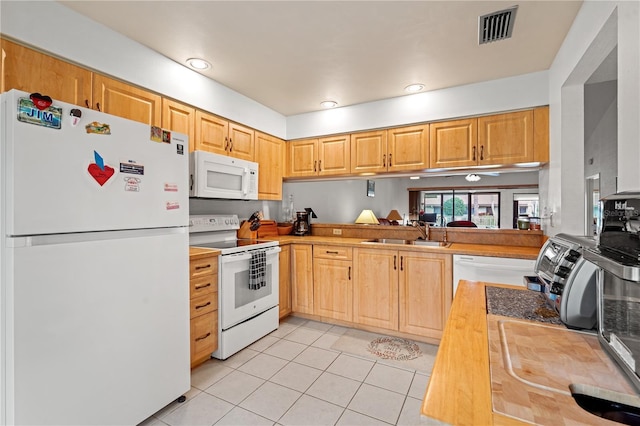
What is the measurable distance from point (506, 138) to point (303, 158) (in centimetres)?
220

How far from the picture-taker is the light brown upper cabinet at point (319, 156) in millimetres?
3549

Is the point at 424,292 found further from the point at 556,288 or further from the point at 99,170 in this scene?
the point at 99,170

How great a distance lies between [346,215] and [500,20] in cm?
241

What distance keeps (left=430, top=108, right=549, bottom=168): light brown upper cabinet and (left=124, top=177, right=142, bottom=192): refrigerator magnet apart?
2593mm

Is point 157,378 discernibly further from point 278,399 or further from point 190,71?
point 190,71

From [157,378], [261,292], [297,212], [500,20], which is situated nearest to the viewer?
[157,378]

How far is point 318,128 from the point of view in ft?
12.2

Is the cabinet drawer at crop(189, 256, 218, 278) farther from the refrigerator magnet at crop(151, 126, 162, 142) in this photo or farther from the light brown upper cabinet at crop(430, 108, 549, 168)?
the light brown upper cabinet at crop(430, 108, 549, 168)

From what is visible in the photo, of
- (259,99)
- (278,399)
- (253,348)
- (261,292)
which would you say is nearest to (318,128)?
(259,99)

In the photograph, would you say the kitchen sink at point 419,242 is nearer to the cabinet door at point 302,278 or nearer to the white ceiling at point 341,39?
the cabinet door at point 302,278

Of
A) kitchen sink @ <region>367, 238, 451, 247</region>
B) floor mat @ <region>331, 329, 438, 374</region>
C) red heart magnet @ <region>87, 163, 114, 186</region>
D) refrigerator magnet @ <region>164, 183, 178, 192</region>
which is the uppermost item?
red heart magnet @ <region>87, 163, 114, 186</region>

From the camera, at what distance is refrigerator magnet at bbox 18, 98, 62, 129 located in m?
1.26

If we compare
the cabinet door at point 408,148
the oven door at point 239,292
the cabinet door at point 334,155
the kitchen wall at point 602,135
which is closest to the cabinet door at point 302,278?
the oven door at point 239,292

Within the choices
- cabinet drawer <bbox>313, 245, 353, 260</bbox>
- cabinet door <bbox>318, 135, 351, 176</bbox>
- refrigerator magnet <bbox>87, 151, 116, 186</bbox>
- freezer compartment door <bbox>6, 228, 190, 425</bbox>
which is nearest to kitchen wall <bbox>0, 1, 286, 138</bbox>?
refrigerator magnet <bbox>87, 151, 116, 186</bbox>
